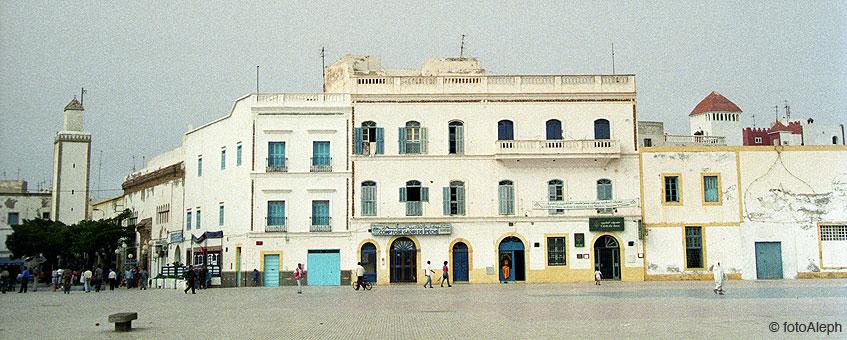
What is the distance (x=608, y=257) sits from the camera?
43000 mm

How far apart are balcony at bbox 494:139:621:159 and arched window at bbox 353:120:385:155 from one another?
19.6ft

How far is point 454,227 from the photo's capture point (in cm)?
4288

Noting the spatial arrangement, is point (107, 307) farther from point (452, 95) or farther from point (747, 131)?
point (747, 131)

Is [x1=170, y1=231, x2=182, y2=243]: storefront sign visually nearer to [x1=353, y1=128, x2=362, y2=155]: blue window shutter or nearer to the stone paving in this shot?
[x1=353, y1=128, x2=362, y2=155]: blue window shutter

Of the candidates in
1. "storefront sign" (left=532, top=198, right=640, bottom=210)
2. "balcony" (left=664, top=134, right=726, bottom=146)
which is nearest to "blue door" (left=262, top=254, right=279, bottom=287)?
"storefront sign" (left=532, top=198, right=640, bottom=210)

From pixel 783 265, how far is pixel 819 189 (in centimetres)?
439

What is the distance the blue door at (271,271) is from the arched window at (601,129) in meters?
17.6

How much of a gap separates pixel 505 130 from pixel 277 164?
39.0ft

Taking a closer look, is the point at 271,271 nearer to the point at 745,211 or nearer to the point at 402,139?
the point at 402,139

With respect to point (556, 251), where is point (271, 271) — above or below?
below

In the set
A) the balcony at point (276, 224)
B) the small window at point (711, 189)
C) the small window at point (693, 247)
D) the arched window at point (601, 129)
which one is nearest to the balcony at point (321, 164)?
the balcony at point (276, 224)

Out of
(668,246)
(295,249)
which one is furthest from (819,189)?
(295,249)

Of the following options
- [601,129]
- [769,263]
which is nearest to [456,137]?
[601,129]

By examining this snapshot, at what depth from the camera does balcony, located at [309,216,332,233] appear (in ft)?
140
